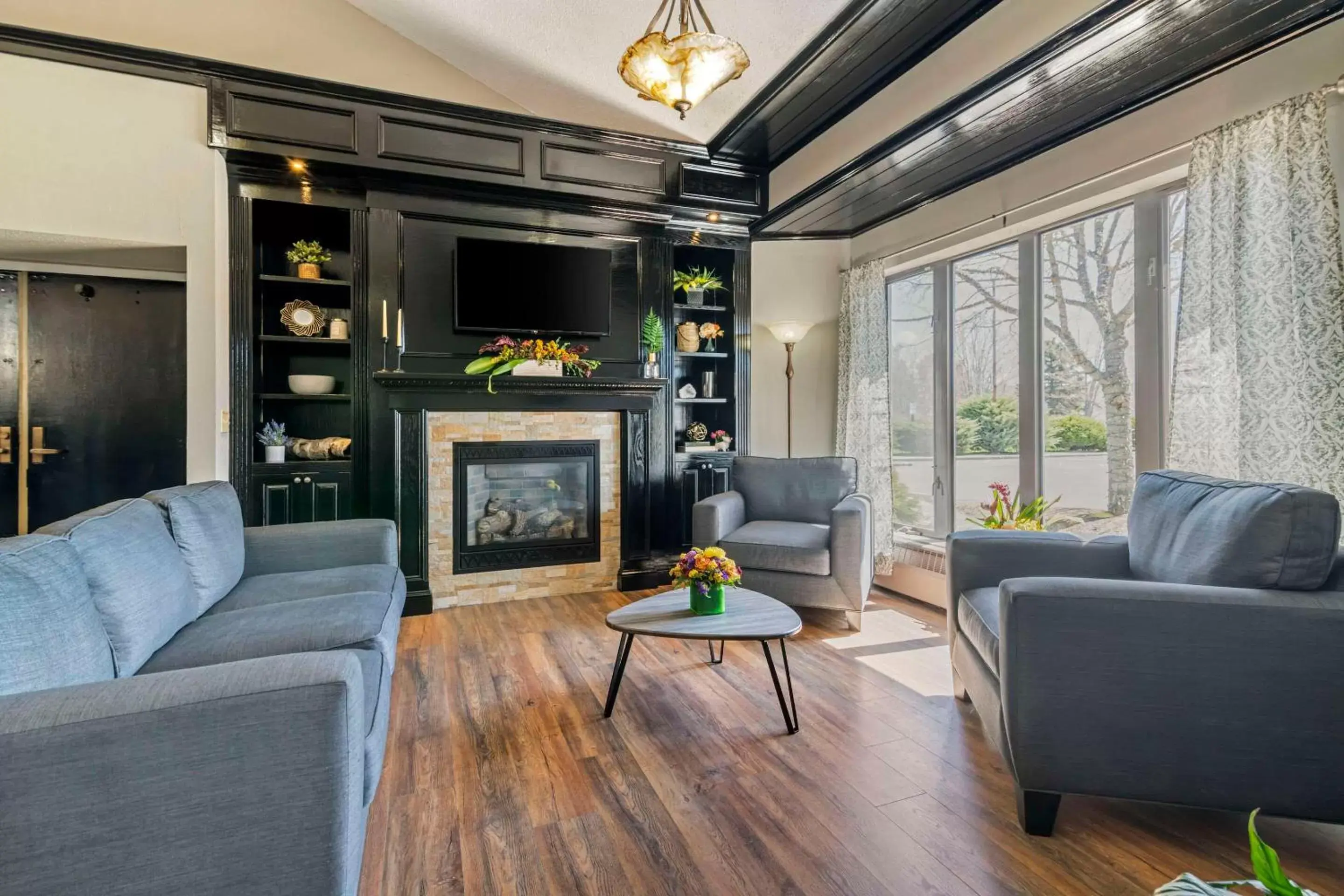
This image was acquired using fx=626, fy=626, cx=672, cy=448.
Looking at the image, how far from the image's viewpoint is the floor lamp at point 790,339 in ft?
14.9

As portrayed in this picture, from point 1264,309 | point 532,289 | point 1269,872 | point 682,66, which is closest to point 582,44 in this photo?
point 532,289

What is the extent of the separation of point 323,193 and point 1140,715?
14.5 feet

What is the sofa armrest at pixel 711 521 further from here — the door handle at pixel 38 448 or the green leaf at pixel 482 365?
the door handle at pixel 38 448

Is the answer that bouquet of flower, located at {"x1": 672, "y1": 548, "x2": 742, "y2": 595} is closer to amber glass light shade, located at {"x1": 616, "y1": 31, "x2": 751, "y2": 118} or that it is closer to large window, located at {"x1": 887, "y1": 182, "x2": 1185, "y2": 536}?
amber glass light shade, located at {"x1": 616, "y1": 31, "x2": 751, "y2": 118}

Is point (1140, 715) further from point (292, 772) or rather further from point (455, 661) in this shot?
point (455, 661)

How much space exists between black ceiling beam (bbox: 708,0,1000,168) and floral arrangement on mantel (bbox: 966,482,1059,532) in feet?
7.47

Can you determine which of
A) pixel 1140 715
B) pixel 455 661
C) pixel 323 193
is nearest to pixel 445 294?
pixel 323 193

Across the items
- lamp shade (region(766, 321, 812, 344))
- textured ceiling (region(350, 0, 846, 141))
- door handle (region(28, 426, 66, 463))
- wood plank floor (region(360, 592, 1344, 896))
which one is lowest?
wood plank floor (region(360, 592, 1344, 896))

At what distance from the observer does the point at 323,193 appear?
12.0ft

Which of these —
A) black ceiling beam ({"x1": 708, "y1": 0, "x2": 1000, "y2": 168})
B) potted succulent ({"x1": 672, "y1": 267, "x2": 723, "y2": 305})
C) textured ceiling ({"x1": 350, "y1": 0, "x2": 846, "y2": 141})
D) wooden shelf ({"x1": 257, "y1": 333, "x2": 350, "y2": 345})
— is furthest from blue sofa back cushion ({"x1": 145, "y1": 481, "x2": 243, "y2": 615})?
black ceiling beam ({"x1": 708, "y1": 0, "x2": 1000, "y2": 168})

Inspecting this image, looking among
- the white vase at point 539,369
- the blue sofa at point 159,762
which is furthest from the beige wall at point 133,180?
the blue sofa at point 159,762

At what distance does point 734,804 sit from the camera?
1.84 meters

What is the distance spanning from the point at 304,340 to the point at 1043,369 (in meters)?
4.26

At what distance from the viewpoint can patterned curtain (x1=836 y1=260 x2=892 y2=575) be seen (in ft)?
14.3
